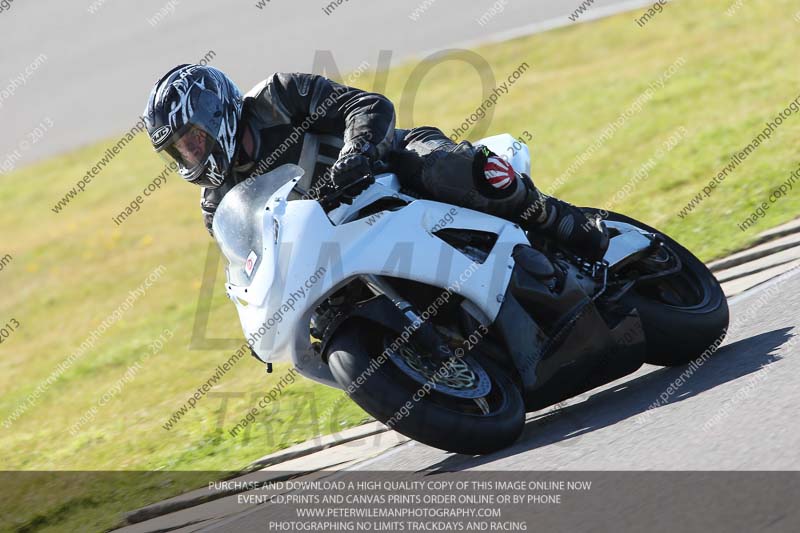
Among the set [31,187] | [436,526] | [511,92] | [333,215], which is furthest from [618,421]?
[31,187]

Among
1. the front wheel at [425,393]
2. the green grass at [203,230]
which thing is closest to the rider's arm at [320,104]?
the front wheel at [425,393]

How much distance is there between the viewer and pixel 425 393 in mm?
4453

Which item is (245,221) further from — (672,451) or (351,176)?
(672,451)

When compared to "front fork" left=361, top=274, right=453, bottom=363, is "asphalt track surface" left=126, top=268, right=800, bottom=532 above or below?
below

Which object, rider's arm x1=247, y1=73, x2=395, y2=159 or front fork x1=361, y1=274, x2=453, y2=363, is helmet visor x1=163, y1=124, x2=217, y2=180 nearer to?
rider's arm x1=247, y1=73, x2=395, y2=159

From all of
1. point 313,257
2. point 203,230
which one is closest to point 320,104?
point 313,257

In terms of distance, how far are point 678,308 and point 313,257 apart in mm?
1845

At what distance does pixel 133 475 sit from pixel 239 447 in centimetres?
59

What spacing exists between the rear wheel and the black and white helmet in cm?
193

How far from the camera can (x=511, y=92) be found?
45.4 feet

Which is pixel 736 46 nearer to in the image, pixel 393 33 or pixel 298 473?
pixel 393 33

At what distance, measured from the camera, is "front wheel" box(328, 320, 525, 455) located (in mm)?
4344

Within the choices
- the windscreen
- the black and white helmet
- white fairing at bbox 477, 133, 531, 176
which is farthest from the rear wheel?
the black and white helmet

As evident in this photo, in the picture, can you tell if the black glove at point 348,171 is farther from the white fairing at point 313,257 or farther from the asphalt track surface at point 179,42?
the asphalt track surface at point 179,42
